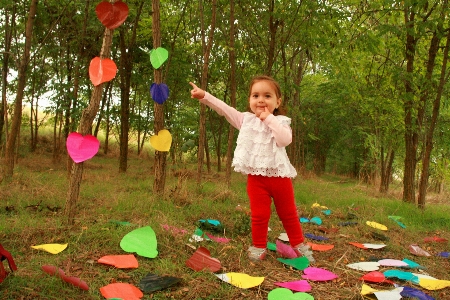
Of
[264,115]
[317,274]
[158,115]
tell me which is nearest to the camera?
[317,274]

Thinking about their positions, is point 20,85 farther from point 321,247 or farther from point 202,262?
point 321,247

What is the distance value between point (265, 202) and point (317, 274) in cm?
63

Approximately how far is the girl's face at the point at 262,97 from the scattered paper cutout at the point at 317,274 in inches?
47.3

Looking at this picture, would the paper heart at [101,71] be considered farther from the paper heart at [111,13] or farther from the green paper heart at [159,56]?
the green paper heart at [159,56]

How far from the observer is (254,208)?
2.95 m

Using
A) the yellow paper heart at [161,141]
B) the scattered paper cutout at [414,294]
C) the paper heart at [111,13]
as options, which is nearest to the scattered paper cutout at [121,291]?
the scattered paper cutout at [414,294]

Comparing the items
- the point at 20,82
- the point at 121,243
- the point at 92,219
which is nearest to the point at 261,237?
the point at 121,243

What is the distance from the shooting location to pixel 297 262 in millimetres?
2836

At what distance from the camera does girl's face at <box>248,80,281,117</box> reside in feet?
9.65

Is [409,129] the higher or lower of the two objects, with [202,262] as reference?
higher

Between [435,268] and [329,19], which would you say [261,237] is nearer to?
[435,268]

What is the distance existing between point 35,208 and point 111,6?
1.94 metres

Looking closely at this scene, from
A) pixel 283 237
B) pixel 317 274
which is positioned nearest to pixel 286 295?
pixel 317 274

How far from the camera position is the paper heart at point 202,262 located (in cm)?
253
